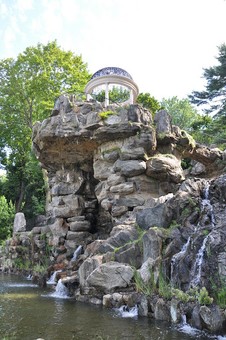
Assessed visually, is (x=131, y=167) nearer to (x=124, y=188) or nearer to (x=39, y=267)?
(x=124, y=188)

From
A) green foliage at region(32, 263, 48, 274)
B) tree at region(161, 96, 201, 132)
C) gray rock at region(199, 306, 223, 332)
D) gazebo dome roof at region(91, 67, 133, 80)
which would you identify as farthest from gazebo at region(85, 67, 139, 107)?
tree at region(161, 96, 201, 132)

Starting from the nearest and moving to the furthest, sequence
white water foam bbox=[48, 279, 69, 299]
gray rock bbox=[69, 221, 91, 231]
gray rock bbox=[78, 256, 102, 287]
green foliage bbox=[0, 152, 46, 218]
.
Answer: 1. gray rock bbox=[78, 256, 102, 287]
2. white water foam bbox=[48, 279, 69, 299]
3. gray rock bbox=[69, 221, 91, 231]
4. green foliage bbox=[0, 152, 46, 218]

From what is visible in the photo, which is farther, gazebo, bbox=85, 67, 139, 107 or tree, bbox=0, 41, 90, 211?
tree, bbox=0, 41, 90, 211

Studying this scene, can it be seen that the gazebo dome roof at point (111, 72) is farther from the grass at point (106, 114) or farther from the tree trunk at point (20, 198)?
the tree trunk at point (20, 198)

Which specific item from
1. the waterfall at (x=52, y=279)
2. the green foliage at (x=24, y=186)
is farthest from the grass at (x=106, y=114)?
the green foliage at (x=24, y=186)

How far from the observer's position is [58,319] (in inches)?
284

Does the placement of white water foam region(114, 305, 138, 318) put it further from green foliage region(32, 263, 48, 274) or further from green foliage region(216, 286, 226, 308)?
green foliage region(32, 263, 48, 274)

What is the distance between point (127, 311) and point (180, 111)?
3199 centimetres

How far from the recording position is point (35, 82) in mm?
24031

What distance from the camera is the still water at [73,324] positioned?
5.98 metres

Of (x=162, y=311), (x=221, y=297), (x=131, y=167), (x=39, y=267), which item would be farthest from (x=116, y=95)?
(x=221, y=297)

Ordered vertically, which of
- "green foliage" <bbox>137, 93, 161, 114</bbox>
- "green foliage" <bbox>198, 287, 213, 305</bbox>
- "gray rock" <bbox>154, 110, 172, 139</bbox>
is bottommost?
"green foliage" <bbox>198, 287, 213, 305</bbox>

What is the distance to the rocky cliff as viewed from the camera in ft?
24.1

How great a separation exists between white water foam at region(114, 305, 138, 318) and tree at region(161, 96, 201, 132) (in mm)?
27270
